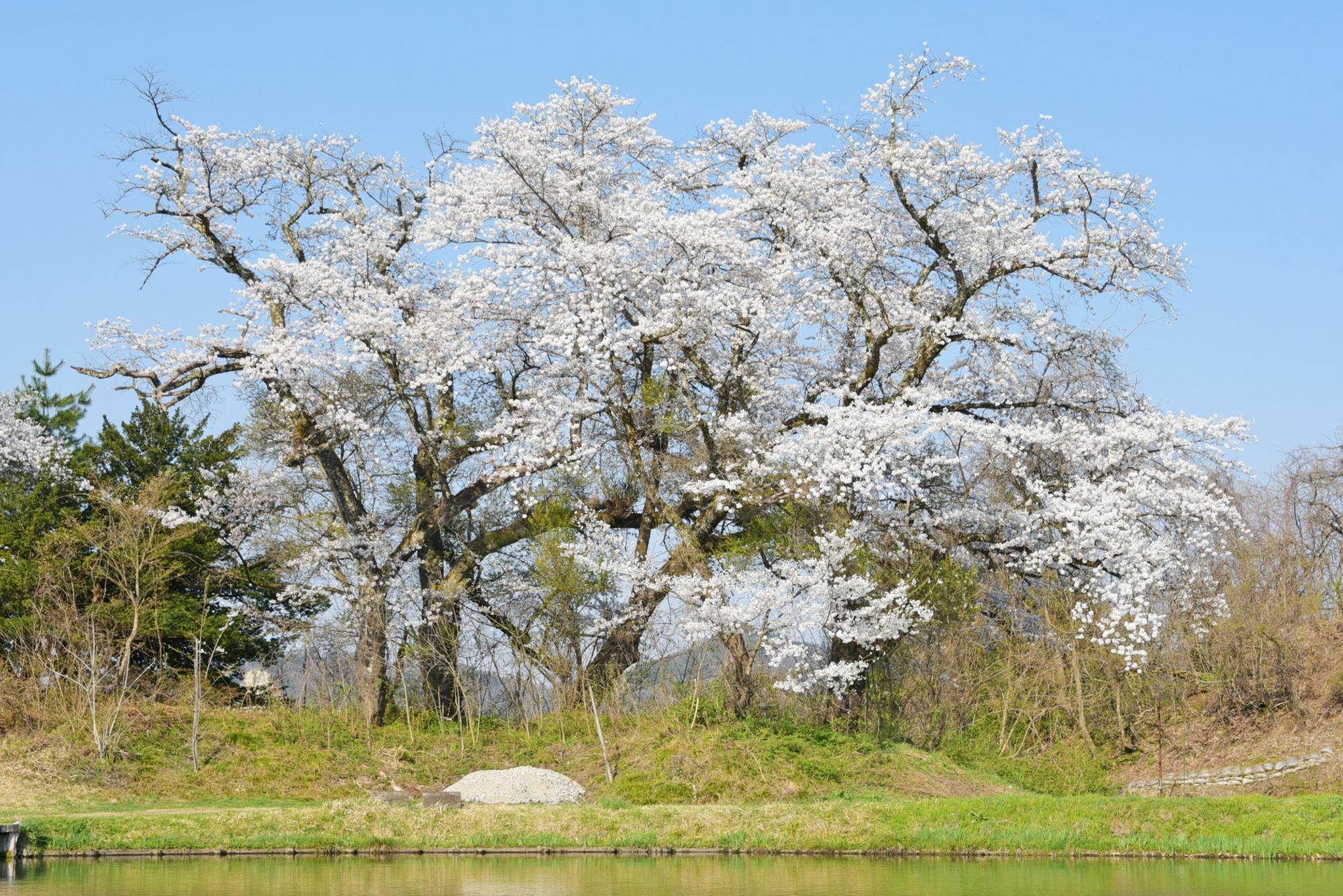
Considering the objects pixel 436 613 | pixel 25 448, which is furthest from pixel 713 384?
pixel 25 448

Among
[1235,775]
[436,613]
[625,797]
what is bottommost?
[1235,775]

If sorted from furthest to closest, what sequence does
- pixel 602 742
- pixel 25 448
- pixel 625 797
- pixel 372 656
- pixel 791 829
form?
1. pixel 25 448
2. pixel 372 656
3. pixel 602 742
4. pixel 625 797
5. pixel 791 829

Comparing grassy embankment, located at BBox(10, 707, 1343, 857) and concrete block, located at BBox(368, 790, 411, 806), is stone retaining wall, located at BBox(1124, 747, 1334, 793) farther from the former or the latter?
concrete block, located at BBox(368, 790, 411, 806)

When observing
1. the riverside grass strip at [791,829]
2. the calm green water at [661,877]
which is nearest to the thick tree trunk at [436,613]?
the riverside grass strip at [791,829]

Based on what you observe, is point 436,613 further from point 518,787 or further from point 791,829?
point 791,829

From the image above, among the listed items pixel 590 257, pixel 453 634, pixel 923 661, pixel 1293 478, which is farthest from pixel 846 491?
pixel 1293 478

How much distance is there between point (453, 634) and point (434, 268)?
6809 mm

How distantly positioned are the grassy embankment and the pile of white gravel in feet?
1.48

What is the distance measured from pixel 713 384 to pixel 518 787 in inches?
284

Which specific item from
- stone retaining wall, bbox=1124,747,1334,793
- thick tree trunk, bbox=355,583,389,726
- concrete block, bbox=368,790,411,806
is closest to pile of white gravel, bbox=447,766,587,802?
concrete block, bbox=368,790,411,806

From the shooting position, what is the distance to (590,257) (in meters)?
21.6

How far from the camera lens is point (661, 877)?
12.9m

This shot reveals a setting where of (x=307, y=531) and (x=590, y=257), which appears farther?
(x=307, y=531)

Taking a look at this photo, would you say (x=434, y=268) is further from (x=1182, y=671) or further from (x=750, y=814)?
(x=1182, y=671)
